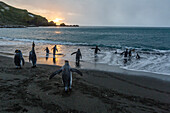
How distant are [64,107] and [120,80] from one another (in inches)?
179

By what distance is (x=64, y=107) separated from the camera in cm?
500

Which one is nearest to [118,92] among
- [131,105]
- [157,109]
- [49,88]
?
[131,105]

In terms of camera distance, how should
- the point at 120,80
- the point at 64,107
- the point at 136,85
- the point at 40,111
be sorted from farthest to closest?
the point at 120,80, the point at 136,85, the point at 64,107, the point at 40,111

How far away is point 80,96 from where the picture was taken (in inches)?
232

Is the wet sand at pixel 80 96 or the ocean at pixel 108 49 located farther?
the ocean at pixel 108 49

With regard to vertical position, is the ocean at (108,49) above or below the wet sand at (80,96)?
above

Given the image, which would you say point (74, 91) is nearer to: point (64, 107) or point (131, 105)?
point (64, 107)

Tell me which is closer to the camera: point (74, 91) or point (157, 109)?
point (157, 109)

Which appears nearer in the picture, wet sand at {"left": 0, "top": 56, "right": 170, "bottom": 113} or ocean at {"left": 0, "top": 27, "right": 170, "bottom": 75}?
wet sand at {"left": 0, "top": 56, "right": 170, "bottom": 113}

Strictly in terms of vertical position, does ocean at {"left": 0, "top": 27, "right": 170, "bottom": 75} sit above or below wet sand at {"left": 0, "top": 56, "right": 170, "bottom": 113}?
above

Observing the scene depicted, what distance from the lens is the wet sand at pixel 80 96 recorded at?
499 cm

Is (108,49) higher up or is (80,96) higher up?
(108,49)

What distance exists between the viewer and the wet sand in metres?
4.99

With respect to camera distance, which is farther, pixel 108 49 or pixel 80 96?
pixel 108 49
